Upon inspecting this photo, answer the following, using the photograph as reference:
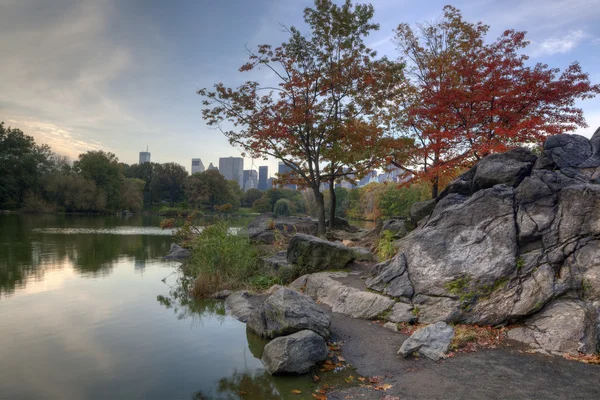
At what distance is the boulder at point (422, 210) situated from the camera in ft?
34.3

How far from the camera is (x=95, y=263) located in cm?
1534

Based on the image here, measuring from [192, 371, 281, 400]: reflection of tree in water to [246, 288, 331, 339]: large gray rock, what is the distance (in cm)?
98

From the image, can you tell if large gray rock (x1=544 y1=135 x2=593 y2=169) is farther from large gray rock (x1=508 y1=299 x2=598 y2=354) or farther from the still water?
the still water

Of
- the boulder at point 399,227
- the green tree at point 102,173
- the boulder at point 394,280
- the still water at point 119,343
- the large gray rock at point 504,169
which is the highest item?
the green tree at point 102,173

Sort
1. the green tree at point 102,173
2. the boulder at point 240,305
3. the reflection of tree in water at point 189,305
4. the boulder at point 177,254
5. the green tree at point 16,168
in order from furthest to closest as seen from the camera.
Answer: the green tree at point 102,173
the green tree at point 16,168
the boulder at point 177,254
the reflection of tree in water at point 189,305
the boulder at point 240,305

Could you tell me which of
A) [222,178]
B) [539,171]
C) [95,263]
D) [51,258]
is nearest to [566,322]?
[539,171]

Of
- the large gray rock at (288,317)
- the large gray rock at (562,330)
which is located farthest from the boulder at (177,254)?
the large gray rock at (562,330)

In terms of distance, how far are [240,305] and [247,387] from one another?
3944mm

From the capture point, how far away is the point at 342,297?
8477mm

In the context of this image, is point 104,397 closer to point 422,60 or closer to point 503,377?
point 503,377

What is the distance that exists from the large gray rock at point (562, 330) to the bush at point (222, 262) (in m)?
7.07

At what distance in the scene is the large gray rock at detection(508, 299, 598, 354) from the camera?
5.55 m

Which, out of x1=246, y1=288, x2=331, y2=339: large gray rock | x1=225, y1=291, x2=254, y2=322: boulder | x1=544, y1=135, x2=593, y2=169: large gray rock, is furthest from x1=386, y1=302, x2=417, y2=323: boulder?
x1=544, y1=135, x2=593, y2=169: large gray rock

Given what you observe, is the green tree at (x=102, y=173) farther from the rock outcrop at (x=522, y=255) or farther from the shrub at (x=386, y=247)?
the rock outcrop at (x=522, y=255)
